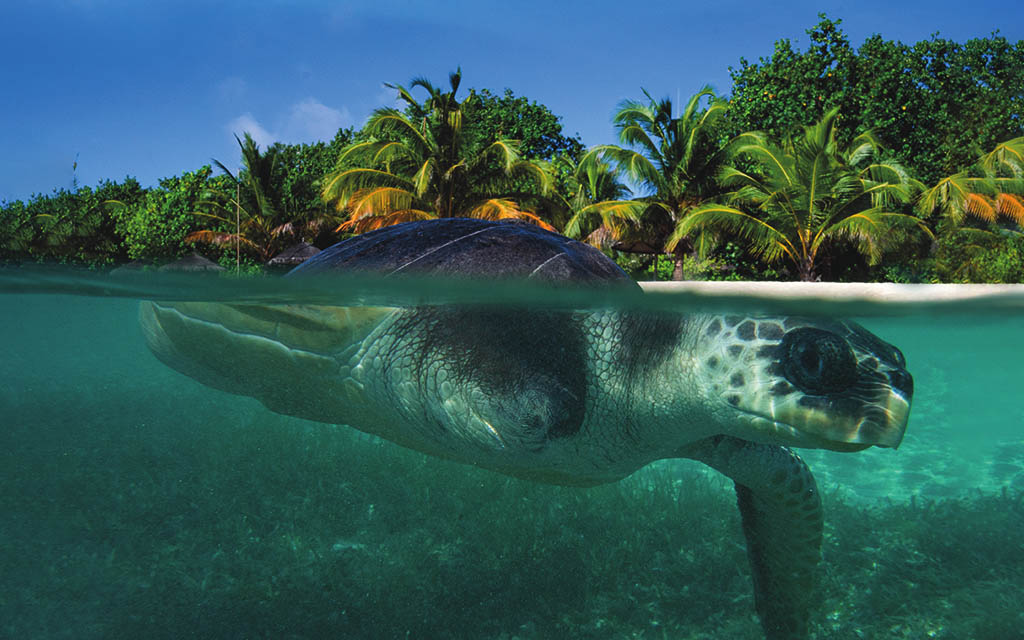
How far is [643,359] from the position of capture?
2.83 m

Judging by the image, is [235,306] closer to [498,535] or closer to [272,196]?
[498,535]

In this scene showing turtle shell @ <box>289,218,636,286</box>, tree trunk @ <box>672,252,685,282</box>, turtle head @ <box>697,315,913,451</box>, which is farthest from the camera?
tree trunk @ <box>672,252,685,282</box>

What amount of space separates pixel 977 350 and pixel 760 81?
20463 mm

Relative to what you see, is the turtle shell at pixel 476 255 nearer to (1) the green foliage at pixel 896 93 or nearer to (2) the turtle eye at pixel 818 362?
(2) the turtle eye at pixel 818 362

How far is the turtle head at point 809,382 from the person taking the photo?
236 centimetres

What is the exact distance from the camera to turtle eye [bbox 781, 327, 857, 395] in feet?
7.81

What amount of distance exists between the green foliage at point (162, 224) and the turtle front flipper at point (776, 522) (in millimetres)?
27723

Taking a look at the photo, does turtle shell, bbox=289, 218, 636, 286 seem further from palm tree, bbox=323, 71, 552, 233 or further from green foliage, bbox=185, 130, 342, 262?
green foliage, bbox=185, 130, 342, 262

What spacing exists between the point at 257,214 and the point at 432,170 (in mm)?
11399

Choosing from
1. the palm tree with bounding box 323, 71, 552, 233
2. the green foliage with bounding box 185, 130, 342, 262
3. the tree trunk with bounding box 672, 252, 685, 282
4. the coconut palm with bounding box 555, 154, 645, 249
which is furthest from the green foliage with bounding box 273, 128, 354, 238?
the tree trunk with bounding box 672, 252, 685, 282

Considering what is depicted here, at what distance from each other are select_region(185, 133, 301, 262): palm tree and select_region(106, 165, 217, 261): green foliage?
0.79 m

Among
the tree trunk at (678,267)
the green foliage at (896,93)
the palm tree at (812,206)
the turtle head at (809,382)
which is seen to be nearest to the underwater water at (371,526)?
the turtle head at (809,382)

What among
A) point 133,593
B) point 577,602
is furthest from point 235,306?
point 577,602

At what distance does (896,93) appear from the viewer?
929 inches
